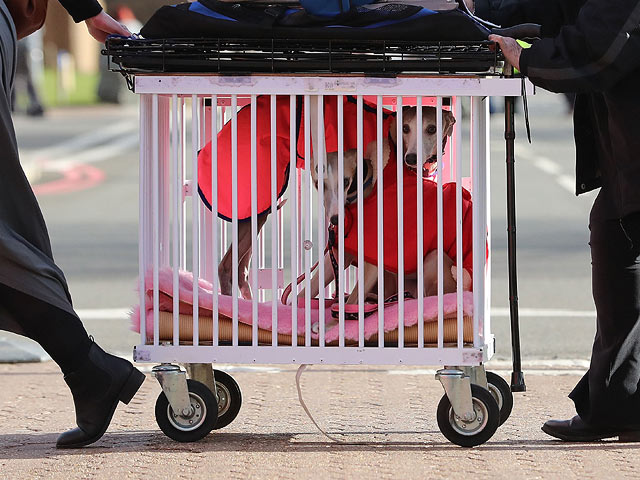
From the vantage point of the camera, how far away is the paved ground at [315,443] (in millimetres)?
4504

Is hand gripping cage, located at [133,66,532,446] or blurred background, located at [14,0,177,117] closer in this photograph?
hand gripping cage, located at [133,66,532,446]

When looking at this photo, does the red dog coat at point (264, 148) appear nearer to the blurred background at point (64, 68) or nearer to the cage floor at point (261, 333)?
the cage floor at point (261, 333)

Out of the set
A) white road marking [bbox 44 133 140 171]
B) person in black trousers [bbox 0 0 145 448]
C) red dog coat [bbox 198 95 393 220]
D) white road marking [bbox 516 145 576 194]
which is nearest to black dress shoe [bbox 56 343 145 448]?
person in black trousers [bbox 0 0 145 448]

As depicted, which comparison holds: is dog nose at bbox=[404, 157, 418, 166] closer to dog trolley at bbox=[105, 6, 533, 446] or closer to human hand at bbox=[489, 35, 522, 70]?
dog trolley at bbox=[105, 6, 533, 446]

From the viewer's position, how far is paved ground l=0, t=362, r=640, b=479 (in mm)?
4504

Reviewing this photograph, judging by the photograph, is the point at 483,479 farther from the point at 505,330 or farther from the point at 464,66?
the point at 505,330

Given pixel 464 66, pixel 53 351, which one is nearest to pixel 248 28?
pixel 464 66

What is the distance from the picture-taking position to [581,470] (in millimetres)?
4535

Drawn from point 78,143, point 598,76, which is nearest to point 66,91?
point 78,143

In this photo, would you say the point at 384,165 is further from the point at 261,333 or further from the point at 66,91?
the point at 66,91

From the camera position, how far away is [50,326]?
4785mm

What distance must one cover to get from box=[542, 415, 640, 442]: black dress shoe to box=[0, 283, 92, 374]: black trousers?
1.57 m

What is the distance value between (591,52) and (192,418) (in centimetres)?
171

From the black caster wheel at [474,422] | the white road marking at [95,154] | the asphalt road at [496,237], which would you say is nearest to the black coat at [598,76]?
the black caster wheel at [474,422]
